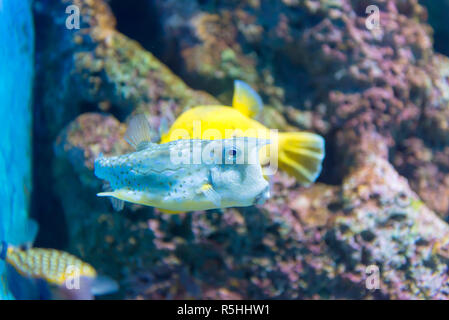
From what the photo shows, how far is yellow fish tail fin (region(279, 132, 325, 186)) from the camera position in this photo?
2432 mm

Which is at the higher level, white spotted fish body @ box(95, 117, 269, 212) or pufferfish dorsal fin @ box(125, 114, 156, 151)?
pufferfish dorsal fin @ box(125, 114, 156, 151)

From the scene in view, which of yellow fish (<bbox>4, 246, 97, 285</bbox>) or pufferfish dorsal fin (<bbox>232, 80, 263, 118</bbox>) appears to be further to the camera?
yellow fish (<bbox>4, 246, 97, 285</bbox>)

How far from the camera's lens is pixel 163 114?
303 centimetres

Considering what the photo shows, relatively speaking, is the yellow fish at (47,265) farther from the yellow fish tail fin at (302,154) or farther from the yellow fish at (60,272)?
the yellow fish tail fin at (302,154)

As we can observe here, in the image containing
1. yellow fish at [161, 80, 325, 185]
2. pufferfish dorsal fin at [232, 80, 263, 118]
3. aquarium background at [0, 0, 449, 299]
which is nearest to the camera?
yellow fish at [161, 80, 325, 185]

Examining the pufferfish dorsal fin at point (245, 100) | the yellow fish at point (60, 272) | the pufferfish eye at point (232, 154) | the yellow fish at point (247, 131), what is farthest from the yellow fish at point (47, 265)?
the pufferfish eye at point (232, 154)

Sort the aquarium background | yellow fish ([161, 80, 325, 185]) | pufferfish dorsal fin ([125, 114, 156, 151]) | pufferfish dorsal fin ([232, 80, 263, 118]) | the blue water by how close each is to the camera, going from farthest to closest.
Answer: the blue water → the aquarium background → pufferfish dorsal fin ([232, 80, 263, 118]) → yellow fish ([161, 80, 325, 185]) → pufferfish dorsal fin ([125, 114, 156, 151])

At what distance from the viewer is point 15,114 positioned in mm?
3785

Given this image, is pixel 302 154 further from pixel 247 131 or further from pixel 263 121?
pixel 263 121

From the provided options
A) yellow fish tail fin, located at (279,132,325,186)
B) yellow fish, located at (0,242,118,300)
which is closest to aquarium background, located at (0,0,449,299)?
yellow fish, located at (0,242,118,300)

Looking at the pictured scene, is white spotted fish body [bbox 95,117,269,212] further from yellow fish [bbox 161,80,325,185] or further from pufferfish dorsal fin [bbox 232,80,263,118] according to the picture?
pufferfish dorsal fin [bbox 232,80,263,118]

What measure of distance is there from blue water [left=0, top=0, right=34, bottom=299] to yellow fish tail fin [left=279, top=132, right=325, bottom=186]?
9.42 ft
